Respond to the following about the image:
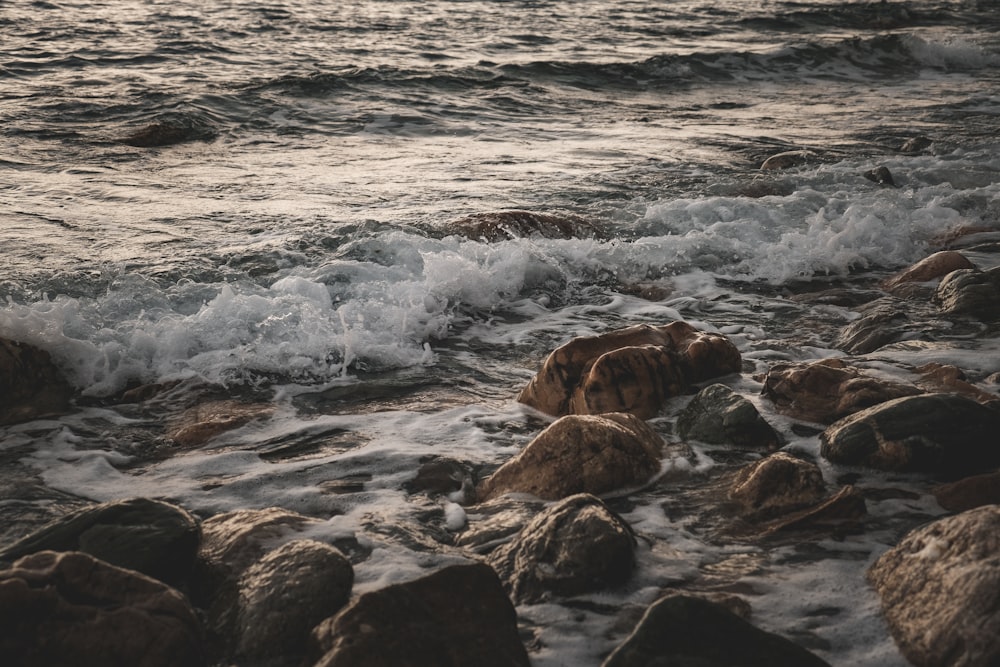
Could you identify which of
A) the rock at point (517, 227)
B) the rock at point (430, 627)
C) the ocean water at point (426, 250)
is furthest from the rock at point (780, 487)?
the rock at point (517, 227)

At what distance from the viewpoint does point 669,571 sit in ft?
8.93

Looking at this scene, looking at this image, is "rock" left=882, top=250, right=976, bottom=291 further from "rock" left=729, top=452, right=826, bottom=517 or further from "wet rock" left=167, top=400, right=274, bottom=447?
"wet rock" left=167, top=400, right=274, bottom=447

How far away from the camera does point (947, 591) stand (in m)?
2.22

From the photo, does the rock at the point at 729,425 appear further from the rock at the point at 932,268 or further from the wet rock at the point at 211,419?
the rock at the point at 932,268

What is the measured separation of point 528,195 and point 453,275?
235cm

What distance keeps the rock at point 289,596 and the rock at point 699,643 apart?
0.80 meters

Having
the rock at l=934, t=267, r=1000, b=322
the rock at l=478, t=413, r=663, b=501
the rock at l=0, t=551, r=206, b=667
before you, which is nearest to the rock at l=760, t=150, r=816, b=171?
the rock at l=934, t=267, r=1000, b=322

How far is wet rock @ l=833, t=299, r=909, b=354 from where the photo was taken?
4.58 meters

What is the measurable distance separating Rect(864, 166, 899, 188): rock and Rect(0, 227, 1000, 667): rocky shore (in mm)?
3781

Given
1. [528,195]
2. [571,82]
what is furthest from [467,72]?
[528,195]

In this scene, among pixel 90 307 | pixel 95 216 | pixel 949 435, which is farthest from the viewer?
pixel 95 216

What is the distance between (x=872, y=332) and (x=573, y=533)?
9.03 feet

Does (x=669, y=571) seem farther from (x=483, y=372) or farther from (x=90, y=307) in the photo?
(x=90, y=307)

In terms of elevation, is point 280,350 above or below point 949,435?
below
